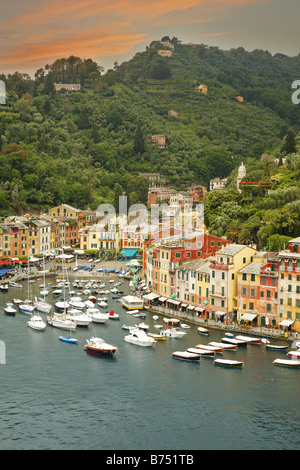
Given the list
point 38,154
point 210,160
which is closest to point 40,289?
point 38,154

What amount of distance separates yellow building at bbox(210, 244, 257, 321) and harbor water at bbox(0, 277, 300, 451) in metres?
3.39

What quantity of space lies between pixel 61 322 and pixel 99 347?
7.19m

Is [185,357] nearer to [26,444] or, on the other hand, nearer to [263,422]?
[263,422]

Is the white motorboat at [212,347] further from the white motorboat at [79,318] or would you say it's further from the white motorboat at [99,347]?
the white motorboat at [79,318]

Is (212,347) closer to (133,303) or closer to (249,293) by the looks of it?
(249,293)

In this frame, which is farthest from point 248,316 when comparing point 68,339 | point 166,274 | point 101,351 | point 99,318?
point 68,339

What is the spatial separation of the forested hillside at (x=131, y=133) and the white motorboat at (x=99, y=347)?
66.1 ft

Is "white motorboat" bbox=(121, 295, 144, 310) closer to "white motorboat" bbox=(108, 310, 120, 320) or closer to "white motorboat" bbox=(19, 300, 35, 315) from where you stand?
"white motorboat" bbox=(108, 310, 120, 320)

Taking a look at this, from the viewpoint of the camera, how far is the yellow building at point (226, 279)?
47250 mm

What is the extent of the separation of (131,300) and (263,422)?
23131 mm

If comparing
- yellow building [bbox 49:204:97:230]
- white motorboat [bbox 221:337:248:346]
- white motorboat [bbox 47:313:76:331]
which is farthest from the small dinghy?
yellow building [bbox 49:204:97:230]

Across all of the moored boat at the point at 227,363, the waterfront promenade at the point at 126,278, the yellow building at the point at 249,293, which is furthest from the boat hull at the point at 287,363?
the yellow building at the point at 249,293

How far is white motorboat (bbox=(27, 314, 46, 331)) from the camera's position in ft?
154

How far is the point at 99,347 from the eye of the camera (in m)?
41.4
